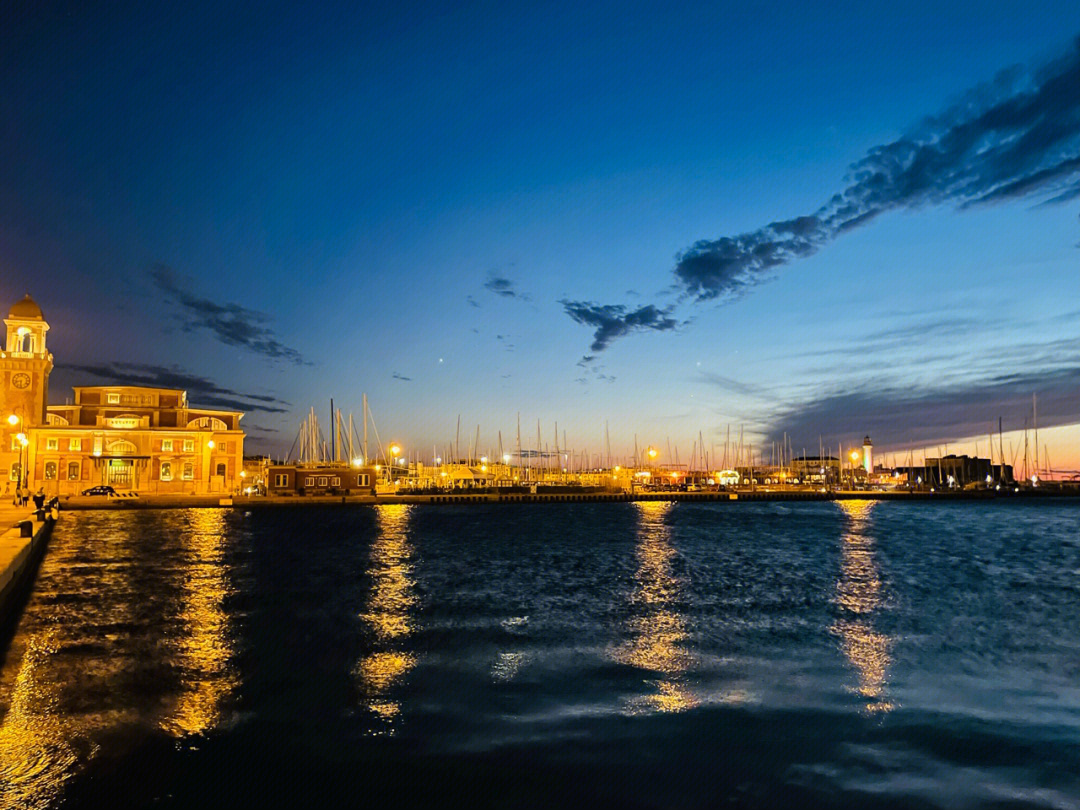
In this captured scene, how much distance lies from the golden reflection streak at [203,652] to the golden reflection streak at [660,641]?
810cm

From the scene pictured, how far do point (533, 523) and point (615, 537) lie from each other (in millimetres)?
21205

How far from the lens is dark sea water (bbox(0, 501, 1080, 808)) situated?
1044 centimetres

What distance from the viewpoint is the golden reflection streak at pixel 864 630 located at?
611 inches

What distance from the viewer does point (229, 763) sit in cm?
1108

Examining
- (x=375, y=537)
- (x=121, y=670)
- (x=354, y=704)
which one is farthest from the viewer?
(x=375, y=537)

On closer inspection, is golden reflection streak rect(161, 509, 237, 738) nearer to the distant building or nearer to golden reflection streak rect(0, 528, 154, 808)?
golden reflection streak rect(0, 528, 154, 808)

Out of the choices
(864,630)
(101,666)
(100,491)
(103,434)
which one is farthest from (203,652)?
(103,434)

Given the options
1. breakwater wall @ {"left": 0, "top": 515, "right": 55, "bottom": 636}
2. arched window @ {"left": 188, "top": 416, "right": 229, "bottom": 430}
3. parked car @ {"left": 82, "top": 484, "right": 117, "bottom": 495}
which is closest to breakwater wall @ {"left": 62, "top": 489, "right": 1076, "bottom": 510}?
parked car @ {"left": 82, "top": 484, "right": 117, "bottom": 495}

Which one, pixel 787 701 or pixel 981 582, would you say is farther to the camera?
pixel 981 582

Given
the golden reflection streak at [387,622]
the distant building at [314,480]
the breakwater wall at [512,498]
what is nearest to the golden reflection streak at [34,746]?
the golden reflection streak at [387,622]

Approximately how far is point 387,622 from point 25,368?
290ft

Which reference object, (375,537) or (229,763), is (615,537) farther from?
(229,763)

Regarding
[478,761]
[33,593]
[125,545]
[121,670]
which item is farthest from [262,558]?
[478,761]

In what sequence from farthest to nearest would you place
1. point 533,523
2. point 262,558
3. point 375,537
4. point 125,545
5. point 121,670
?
point 533,523, point 375,537, point 125,545, point 262,558, point 121,670
